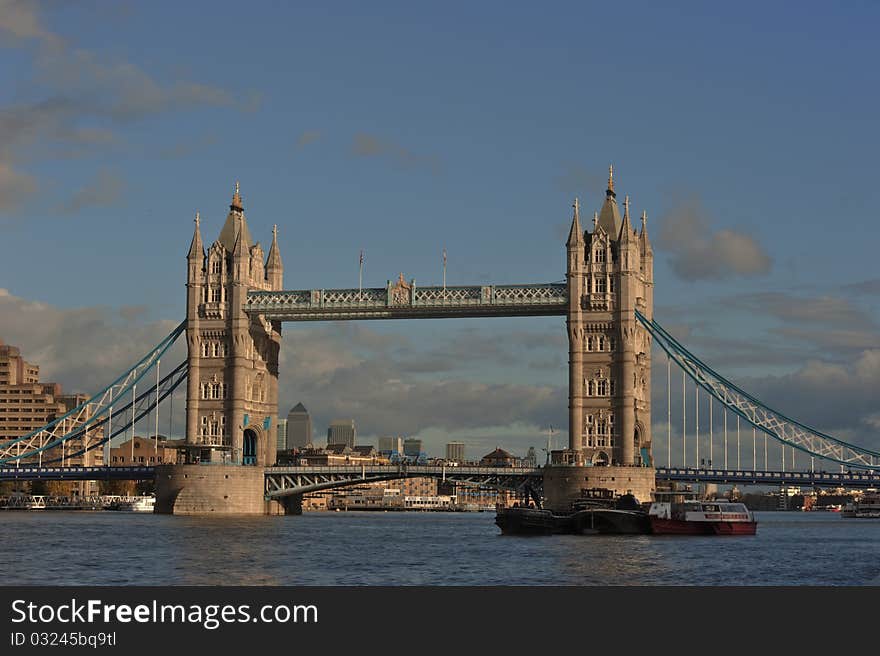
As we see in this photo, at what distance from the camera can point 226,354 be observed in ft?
552

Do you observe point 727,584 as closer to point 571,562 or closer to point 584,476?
point 571,562

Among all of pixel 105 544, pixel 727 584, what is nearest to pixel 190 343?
pixel 105 544

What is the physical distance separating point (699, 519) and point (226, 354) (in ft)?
222

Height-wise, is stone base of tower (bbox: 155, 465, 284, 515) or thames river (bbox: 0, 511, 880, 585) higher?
stone base of tower (bbox: 155, 465, 284, 515)

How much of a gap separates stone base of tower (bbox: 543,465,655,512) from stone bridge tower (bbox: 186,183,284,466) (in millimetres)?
35908

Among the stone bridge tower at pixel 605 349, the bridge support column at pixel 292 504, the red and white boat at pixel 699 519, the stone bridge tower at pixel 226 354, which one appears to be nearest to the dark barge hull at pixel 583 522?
the red and white boat at pixel 699 519

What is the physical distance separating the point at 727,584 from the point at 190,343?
11024cm

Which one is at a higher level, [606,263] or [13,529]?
[606,263]

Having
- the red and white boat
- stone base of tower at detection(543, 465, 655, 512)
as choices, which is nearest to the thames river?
the red and white boat

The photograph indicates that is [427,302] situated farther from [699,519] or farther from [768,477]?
[699,519]

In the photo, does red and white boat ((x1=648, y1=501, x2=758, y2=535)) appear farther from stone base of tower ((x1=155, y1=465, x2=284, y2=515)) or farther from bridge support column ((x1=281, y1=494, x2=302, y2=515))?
bridge support column ((x1=281, y1=494, x2=302, y2=515))

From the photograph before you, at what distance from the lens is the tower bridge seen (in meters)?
157

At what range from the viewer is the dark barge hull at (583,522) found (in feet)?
383
